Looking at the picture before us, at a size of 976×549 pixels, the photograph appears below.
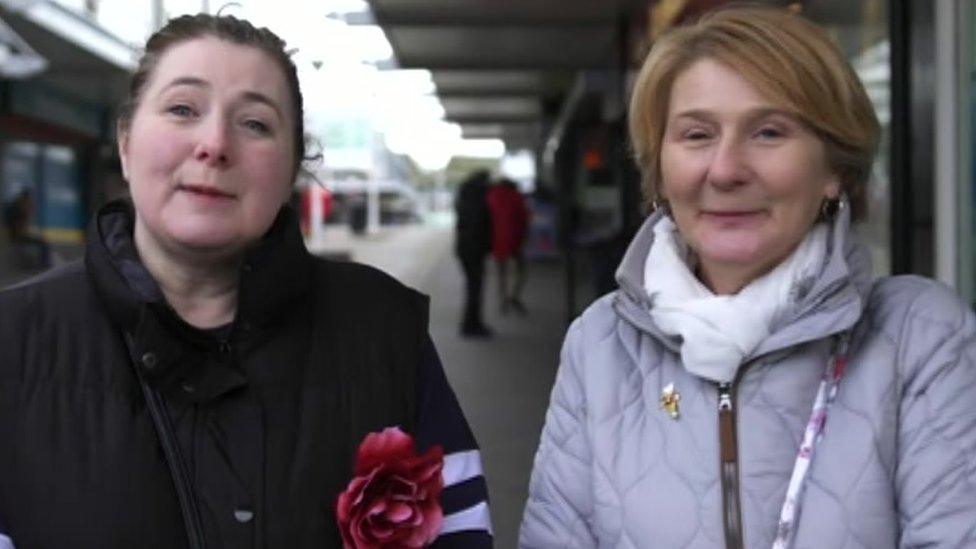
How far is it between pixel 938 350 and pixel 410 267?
74.1 feet

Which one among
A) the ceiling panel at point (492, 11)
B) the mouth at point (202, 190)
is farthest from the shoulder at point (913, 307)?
the ceiling panel at point (492, 11)

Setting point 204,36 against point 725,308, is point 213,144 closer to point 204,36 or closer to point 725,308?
point 204,36

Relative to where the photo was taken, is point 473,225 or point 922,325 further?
point 473,225

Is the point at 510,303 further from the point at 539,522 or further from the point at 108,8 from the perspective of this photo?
the point at 539,522

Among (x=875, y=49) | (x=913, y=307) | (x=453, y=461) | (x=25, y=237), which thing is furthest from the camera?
(x=25, y=237)

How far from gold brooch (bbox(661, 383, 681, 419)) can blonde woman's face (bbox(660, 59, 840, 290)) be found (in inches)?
8.1

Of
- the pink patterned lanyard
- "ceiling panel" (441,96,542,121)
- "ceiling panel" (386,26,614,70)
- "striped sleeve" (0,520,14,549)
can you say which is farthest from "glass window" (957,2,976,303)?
"ceiling panel" (441,96,542,121)

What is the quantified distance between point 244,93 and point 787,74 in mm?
804

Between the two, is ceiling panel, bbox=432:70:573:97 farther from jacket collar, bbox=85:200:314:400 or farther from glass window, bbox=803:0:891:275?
jacket collar, bbox=85:200:314:400

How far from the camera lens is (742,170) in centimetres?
194

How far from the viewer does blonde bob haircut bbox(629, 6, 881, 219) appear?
1.92m

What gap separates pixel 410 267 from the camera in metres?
24.3

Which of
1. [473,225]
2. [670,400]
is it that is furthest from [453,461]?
[473,225]

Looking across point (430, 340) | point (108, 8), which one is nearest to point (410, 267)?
point (108, 8)
